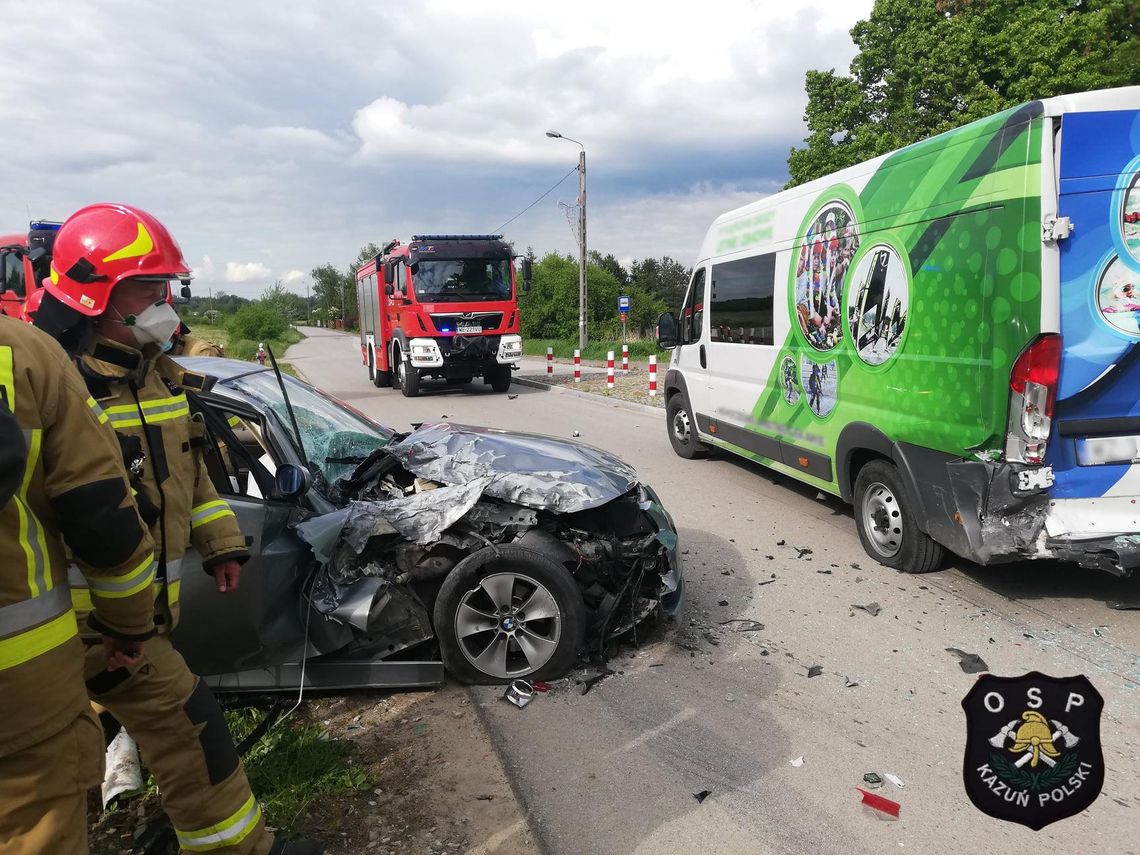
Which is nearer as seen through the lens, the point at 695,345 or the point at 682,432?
the point at 695,345

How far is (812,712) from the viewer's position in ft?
11.1

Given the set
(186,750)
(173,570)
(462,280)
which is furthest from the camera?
(462,280)

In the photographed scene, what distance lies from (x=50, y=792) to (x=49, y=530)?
544 mm

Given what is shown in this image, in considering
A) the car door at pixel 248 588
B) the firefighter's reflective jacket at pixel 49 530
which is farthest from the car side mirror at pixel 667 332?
the firefighter's reflective jacket at pixel 49 530

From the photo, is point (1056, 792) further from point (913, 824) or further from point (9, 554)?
→ point (9, 554)

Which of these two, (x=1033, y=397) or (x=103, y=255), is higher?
(x=103, y=255)

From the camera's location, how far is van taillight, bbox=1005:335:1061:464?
3.82m

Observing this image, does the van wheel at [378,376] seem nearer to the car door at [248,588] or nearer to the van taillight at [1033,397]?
the car door at [248,588]

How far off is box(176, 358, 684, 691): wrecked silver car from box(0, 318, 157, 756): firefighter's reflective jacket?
123 cm

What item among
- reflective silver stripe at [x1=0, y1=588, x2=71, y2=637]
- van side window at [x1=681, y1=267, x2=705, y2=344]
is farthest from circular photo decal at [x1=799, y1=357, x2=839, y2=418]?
reflective silver stripe at [x1=0, y1=588, x2=71, y2=637]

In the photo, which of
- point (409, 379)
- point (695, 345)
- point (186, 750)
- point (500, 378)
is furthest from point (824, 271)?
point (500, 378)

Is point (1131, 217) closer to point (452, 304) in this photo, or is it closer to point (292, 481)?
point (292, 481)

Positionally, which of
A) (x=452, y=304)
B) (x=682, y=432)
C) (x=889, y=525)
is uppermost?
(x=452, y=304)

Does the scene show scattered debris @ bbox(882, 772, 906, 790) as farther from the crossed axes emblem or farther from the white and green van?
the white and green van
